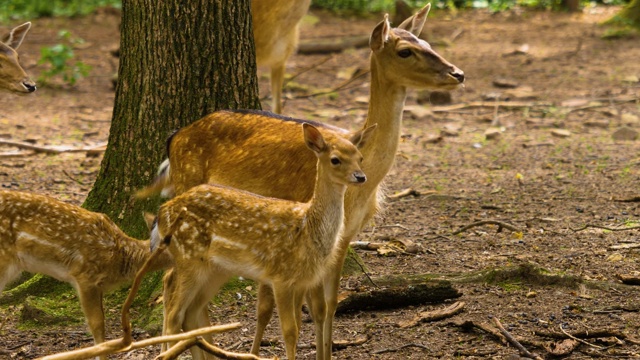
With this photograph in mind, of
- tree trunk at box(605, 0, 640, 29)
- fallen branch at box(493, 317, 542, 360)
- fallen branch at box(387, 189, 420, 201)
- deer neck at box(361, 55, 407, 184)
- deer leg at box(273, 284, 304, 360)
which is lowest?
fallen branch at box(387, 189, 420, 201)

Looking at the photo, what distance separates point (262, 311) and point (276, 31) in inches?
199

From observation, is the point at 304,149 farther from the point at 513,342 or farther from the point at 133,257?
the point at 513,342

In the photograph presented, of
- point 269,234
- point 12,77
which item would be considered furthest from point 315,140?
point 12,77

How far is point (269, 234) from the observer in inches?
207

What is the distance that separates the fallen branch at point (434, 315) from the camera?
6.10 m

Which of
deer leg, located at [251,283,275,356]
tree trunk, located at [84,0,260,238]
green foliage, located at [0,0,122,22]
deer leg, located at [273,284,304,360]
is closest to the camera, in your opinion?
deer leg, located at [273,284,304,360]

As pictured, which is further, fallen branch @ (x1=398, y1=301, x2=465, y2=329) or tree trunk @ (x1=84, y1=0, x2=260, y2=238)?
tree trunk @ (x1=84, y1=0, x2=260, y2=238)

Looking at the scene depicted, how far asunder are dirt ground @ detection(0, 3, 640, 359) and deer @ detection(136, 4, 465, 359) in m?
0.61

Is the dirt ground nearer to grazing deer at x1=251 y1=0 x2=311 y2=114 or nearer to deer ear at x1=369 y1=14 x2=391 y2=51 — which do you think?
grazing deer at x1=251 y1=0 x2=311 y2=114

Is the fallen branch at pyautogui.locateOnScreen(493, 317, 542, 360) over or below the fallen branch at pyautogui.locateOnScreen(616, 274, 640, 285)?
over

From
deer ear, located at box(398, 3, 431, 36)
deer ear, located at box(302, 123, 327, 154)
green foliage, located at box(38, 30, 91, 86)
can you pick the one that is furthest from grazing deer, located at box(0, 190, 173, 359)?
green foliage, located at box(38, 30, 91, 86)

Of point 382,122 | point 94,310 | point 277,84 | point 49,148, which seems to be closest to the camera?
point 94,310

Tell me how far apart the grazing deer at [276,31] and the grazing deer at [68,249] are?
182 inches

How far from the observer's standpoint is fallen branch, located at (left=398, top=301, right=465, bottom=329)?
6.10m
